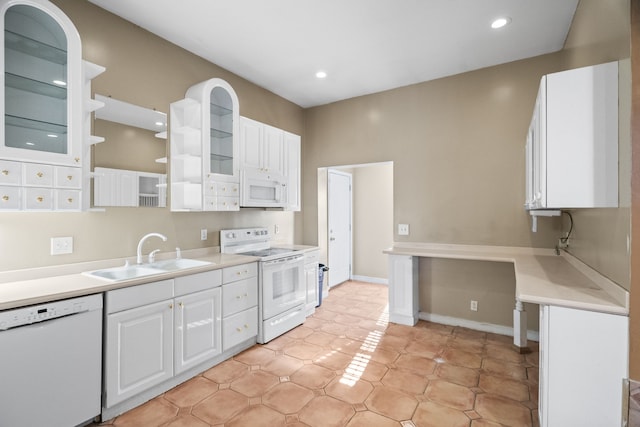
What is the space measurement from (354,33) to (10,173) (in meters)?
2.72

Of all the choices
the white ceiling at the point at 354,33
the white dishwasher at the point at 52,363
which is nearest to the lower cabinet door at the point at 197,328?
the white dishwasher at the point at 52,363

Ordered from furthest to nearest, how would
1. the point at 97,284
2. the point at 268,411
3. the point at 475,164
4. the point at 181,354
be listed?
the point at 475,164
the point at 181,354
the point at 268,411
the point at 97,284

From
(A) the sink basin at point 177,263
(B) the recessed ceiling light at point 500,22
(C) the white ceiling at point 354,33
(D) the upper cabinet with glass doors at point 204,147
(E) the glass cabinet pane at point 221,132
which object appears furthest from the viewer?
(E) the glass cabinet pane at point 221,132

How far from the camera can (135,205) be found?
2662mm

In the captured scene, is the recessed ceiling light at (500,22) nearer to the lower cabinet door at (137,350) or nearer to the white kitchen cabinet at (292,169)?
the white kitchen cabinet at (292,169)

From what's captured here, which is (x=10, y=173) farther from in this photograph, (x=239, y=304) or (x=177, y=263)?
(x=239, y=304)

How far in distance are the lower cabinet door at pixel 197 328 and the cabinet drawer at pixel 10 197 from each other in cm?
113

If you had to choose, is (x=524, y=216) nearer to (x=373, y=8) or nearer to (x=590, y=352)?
(x=590, y=352)

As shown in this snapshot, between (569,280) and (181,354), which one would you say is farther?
(181,354)

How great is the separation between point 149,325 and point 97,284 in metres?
0.45

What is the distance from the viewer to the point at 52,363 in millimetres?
1743

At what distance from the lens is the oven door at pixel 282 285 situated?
3168mm

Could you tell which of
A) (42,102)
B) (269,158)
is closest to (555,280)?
(269,158)

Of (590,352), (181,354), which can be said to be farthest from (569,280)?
(181,354)
